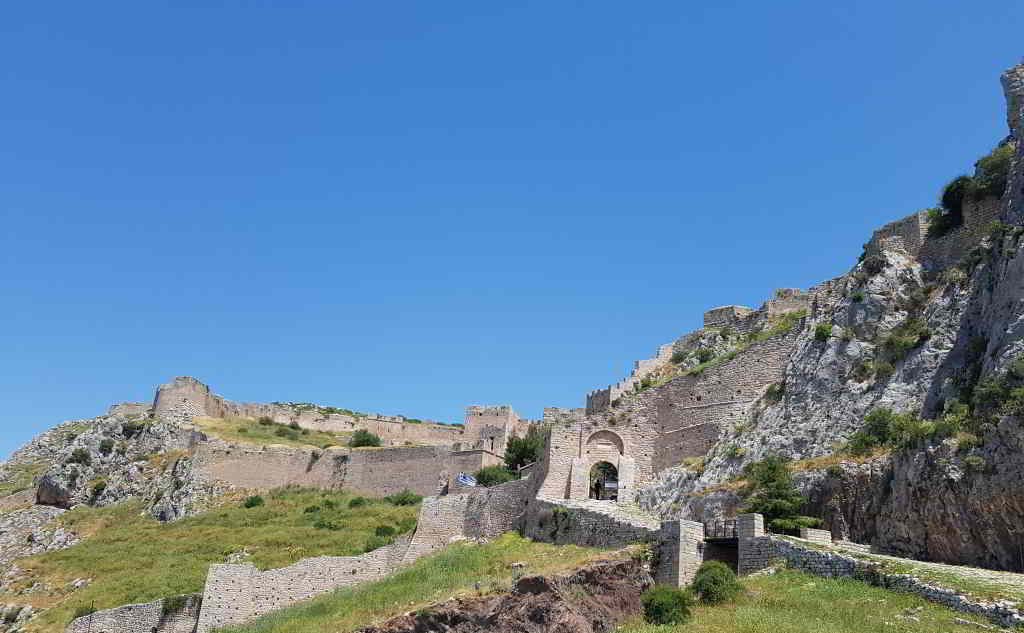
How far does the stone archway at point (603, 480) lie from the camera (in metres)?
38.5

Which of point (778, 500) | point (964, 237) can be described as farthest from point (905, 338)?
point (778, 500)

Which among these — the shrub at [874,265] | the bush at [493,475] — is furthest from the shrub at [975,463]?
the bush at [493,475]

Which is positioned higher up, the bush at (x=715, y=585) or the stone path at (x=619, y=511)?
the stone path at (x=619, y=511)

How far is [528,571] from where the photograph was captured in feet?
89.3

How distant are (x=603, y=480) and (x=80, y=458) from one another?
35.3 m

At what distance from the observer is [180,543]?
4725 cm

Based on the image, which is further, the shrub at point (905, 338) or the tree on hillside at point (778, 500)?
the shrub at point (905, 338)

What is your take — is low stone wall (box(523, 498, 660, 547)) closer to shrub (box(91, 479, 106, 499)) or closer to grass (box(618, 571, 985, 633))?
grass (box(618, 571, 985, 633))

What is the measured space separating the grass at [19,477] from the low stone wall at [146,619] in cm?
2630

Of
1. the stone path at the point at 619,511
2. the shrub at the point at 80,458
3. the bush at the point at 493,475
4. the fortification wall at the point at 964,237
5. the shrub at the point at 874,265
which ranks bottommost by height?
the stone path at the point at 619,511

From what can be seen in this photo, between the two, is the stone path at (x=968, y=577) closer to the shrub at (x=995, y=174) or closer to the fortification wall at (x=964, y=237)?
the fortification wall at (x=964, y=237)

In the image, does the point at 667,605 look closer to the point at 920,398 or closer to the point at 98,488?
the point at 920,398

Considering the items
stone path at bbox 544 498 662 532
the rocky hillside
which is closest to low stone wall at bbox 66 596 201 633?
stone path at bbox 544 498 662 532

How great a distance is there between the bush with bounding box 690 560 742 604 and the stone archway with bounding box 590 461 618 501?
13.2 m
